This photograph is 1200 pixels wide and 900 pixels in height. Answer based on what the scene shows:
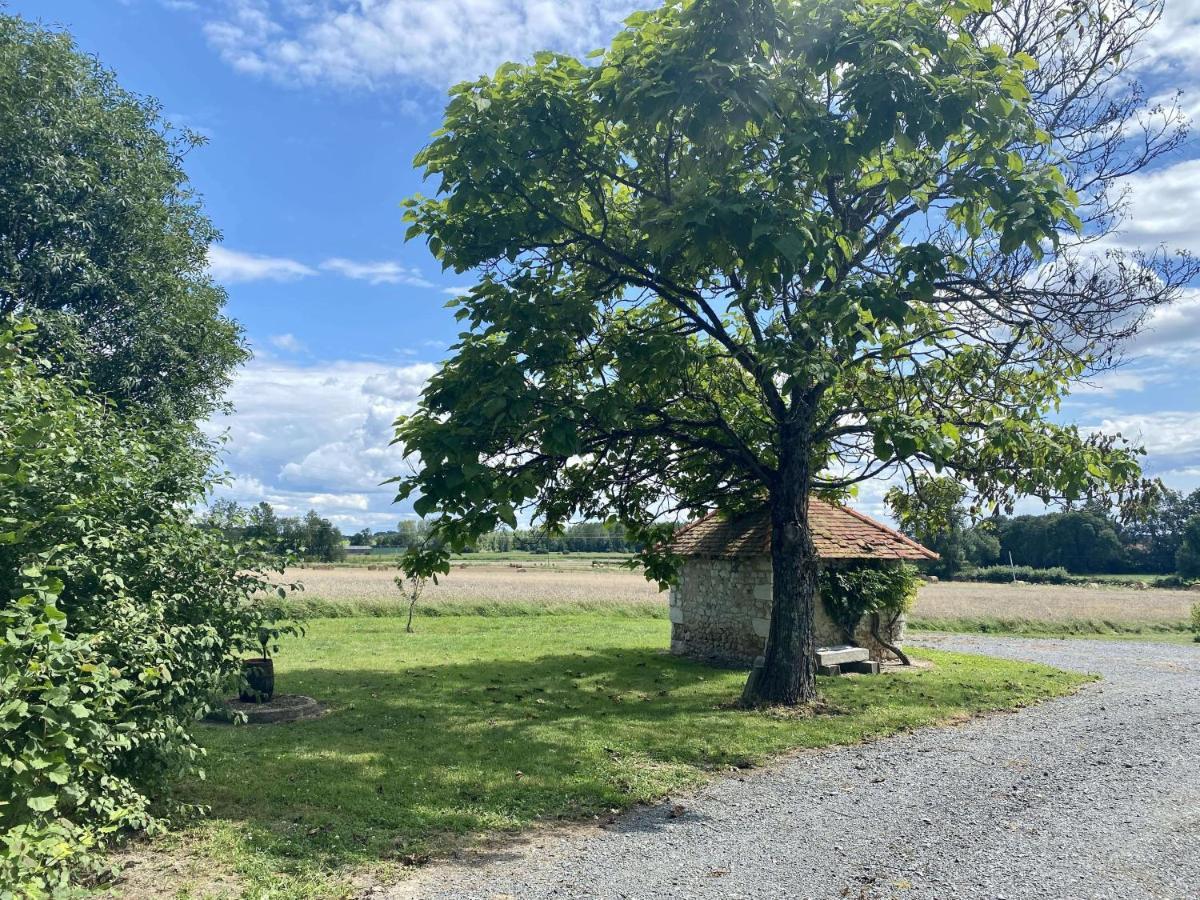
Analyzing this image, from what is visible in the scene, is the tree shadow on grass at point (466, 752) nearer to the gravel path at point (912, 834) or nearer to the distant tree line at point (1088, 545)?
the gravel path at point (912, 834)

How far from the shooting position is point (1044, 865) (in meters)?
5.99

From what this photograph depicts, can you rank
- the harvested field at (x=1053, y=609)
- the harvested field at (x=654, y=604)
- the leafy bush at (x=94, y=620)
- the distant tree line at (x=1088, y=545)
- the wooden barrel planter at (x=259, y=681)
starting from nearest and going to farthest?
the leafy bush at (x=94, y=620), the wooden barrel planter at (x=259, y=681), the harvested field at (x=654, y=604), the harvested field at (x=1053, y=609), the distant tree line at (x=1088, y=545)

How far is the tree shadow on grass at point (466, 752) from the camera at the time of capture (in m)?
6.84

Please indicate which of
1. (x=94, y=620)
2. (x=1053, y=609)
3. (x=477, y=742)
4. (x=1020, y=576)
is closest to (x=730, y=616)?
(x=477, y=742)

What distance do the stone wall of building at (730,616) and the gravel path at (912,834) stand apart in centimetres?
649

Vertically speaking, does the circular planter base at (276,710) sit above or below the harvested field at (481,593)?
above

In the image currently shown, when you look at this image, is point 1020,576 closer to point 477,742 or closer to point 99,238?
point 477,742

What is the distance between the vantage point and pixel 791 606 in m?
12.4

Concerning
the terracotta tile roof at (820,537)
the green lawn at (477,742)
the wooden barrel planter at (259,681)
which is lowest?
the green lawn at (477,742)

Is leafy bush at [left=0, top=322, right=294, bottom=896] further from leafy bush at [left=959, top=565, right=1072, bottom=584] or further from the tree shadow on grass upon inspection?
leafy bush at [left=959, top=565, right=1072, bottom=584]

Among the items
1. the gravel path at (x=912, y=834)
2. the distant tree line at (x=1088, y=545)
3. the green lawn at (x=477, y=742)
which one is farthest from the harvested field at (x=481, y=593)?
the distant tree line at (x=1088, y=545)

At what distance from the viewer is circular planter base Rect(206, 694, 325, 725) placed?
10.8 meters

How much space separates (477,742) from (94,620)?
18.4ft

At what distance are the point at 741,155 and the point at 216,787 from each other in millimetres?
9655
